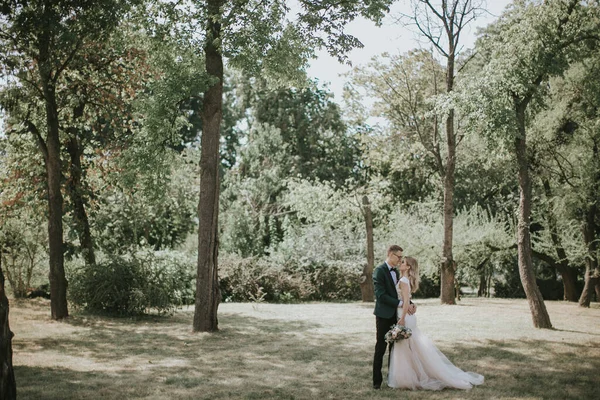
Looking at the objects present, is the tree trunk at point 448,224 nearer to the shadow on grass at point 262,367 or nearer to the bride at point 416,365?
the shadow on grass at point 262,367

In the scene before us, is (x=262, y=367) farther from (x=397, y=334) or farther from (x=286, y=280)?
(x=286, y=280)

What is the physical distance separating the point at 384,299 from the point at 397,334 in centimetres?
50

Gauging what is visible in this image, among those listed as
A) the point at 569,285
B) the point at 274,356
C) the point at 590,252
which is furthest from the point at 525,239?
the point at 569,285

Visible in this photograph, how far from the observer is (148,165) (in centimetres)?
1201

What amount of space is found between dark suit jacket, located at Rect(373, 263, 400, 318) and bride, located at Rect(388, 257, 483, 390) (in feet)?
0.54

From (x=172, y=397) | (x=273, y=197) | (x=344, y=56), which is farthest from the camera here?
(x=273, y=197)

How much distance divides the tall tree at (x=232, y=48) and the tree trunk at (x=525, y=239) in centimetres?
427

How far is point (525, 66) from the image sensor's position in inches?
447

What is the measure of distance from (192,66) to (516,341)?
9.46 m

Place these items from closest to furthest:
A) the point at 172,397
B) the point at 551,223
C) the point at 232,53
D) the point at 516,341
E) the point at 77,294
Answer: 1. the point at 172,397
2. the point at 516,341
3. the point at 232,53
4. the point at 77,294
5. the point at 551,223

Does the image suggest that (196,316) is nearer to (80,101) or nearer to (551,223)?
(80,101)

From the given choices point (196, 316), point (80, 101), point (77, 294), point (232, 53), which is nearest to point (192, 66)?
point (232, 53)

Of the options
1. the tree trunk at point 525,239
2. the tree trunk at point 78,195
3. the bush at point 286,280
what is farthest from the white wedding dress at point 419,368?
the bush at point 286,280

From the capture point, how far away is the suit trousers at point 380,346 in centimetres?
716
